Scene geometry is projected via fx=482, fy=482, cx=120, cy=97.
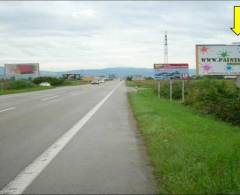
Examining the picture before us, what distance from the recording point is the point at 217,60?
31.3 m

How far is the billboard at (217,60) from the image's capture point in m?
31.0

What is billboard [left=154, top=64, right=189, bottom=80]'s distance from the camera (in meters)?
35.2

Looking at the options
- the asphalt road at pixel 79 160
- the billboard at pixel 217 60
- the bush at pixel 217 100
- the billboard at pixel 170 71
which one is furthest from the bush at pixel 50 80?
the asphalt road at pixel 79 160

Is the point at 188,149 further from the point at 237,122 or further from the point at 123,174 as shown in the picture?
the point at 237,122

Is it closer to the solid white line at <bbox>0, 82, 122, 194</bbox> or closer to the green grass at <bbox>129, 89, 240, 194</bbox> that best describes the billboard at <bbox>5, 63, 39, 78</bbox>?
the green grass at <bbox>129, 89, 240, 194</bbox>

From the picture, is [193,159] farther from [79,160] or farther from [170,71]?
[170,71]

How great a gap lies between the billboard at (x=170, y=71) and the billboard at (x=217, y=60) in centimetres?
365

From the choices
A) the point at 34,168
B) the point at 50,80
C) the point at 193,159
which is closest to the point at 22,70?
the point at 50,80

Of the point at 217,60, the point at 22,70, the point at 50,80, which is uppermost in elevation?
the point at 217,60

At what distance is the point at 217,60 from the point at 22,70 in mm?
98697

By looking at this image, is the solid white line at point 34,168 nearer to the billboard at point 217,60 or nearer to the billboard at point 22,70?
the billboard at point 217,60

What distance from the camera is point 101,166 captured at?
339 inches

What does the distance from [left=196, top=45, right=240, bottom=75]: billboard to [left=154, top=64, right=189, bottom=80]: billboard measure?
3654 mm

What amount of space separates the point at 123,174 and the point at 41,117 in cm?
1140
